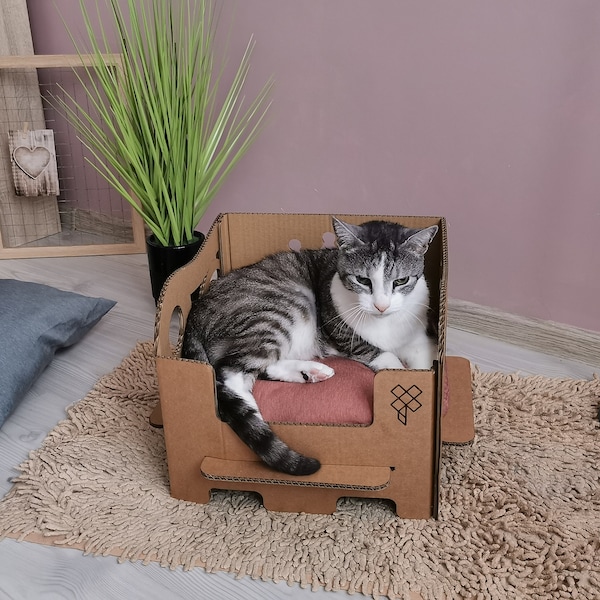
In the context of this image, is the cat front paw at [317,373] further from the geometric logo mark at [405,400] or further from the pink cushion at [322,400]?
the geometric logo mark at [405,400]

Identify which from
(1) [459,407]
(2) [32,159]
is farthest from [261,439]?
(2) [32,159]

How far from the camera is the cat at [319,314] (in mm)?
1342

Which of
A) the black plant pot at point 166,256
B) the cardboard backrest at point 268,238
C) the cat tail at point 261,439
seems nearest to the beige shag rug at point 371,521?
the cat tail at point 261,439

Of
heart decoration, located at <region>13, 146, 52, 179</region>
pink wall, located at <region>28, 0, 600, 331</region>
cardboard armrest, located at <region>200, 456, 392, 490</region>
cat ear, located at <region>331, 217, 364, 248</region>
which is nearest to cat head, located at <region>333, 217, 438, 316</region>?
cat ear, located at <region>331, 217, 364, 248</region>

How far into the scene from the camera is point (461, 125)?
1.78 meters

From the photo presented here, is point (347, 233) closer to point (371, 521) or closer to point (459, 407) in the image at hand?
point (459, 407)

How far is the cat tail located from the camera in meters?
1.15

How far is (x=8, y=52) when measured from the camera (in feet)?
7.93

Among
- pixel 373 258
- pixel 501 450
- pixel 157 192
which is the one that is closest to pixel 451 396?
pixel 501 450

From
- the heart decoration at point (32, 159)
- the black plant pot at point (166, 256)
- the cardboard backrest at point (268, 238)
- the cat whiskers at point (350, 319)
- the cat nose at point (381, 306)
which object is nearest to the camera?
the cat nose at point (381, 306)

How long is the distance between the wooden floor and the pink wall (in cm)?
19

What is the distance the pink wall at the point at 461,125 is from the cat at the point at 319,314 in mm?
466

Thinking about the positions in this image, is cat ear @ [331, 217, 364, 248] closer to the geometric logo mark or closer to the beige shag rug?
the geometric logo mark

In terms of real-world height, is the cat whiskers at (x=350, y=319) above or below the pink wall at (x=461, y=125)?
below
